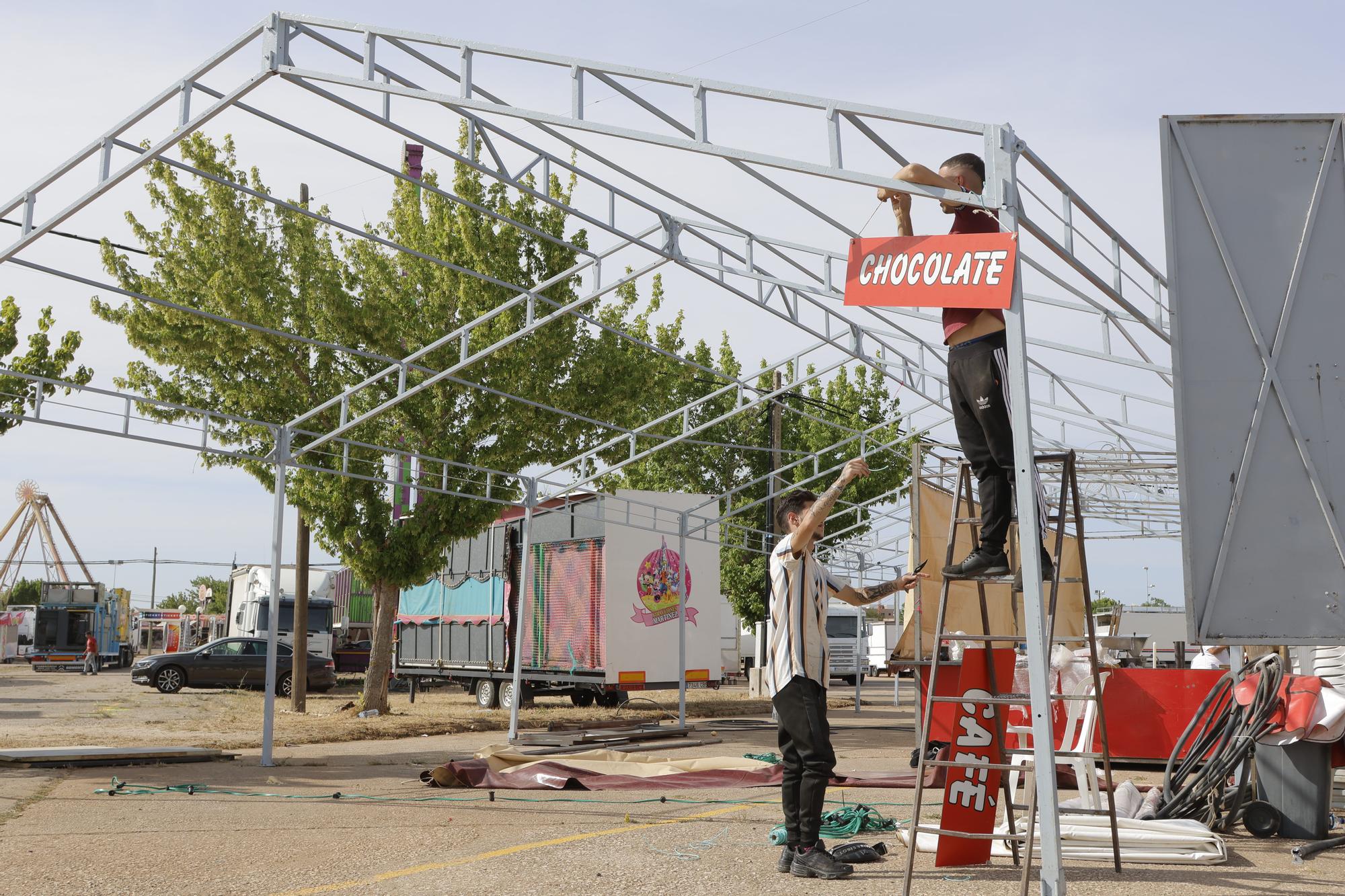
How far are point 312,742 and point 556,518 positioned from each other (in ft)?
22.4

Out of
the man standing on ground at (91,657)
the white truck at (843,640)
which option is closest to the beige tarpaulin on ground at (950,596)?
the white truck at (843,640)

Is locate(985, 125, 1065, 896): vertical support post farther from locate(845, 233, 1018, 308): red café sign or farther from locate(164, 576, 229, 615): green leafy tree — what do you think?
locate(164, 576, 229, 615): green leafy tree

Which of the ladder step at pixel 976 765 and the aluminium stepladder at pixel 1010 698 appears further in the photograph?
the aluminium stepladder at pixel 1010 698

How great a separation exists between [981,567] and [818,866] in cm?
166

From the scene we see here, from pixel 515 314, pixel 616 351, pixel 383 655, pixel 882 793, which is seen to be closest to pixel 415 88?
pixel 882 793

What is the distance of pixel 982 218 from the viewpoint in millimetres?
5859

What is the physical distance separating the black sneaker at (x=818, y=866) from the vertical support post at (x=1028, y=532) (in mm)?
1006

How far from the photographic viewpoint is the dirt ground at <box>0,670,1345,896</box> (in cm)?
571

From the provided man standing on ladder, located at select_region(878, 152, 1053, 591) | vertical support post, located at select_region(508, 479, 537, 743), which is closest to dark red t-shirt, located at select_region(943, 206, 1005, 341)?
man standing on ladder, located at select_region(878, 152, 1053, 591)

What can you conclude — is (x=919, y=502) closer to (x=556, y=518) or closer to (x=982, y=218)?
(x=982, y=218)

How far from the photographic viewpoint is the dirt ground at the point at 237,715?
1617cm

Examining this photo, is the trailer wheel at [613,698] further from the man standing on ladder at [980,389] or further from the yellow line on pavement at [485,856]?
the man standing on ladder at [980,389]

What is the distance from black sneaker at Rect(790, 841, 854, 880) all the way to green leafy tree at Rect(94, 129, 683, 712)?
11496 mm

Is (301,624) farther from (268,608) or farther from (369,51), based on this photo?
(369,51)
